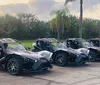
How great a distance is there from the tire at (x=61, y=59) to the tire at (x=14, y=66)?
3.38m

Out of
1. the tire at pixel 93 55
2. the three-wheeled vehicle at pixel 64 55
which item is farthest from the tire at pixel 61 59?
the tire at pixel 93 55

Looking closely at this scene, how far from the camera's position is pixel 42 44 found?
45.5 ft

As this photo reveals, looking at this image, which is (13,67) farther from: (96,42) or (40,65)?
(96,42)

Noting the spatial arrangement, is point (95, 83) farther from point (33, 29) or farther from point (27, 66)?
point (33, 29)

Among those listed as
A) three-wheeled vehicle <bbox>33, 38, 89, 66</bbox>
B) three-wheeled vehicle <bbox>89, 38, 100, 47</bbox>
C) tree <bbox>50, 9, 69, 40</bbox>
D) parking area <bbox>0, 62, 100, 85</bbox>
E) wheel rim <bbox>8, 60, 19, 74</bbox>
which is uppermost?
tree <bbox>50, 9, 69, 40</bbox>

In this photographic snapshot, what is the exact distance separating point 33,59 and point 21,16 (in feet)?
172

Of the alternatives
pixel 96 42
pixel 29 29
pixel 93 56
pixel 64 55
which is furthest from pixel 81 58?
pixel 29 29

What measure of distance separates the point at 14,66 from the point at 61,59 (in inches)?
137

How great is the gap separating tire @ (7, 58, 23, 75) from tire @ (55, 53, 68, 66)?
11.1 ft

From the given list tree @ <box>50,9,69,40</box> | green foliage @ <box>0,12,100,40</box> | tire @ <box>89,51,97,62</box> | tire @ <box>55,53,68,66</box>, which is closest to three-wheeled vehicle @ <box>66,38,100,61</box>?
tire @ <box>89,51,97,62</box>

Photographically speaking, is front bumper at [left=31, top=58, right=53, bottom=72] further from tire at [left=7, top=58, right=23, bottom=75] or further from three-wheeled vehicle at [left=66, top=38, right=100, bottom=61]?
three-wheeled vehicle at [left=66, top=38, right=100, bottom=61]

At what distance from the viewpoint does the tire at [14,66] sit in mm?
9328

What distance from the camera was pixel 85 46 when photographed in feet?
50.8

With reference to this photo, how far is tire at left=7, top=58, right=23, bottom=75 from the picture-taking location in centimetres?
933
